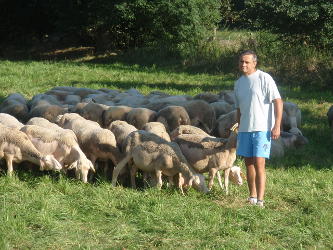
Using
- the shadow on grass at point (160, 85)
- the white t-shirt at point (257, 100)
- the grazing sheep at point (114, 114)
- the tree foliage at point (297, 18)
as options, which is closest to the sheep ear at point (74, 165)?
the white t-shirt at point (257, 100)

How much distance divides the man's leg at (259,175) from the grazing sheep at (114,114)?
4.07 meters

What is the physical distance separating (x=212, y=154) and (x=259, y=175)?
0.94 metres

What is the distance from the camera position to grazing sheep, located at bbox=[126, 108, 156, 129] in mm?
10922

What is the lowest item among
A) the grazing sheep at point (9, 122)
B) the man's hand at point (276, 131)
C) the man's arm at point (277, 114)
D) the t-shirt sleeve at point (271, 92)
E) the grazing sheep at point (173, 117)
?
the grazing sheep at point (173, 117)

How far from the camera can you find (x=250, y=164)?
7.84m

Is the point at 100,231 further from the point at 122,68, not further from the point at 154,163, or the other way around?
the point at 122,68

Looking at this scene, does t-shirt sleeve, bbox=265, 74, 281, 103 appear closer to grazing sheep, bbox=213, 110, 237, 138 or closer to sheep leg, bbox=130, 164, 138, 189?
sheep leg, bbox=130, 164, 138, 189

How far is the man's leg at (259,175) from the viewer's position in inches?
301

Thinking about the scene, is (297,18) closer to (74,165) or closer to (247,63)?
(247,63)

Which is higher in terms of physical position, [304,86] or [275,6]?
[275,6]

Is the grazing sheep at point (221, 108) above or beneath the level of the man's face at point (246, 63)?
beneath

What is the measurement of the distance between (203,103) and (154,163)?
12.6 feet

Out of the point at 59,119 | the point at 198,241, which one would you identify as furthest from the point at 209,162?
the point at 59,119

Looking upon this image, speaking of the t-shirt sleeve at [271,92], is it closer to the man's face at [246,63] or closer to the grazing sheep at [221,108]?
the man's face at [246,63]
